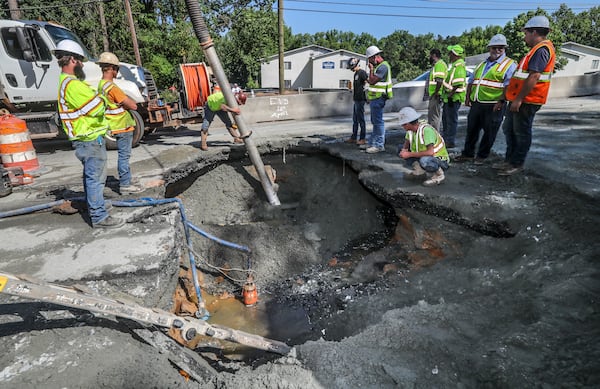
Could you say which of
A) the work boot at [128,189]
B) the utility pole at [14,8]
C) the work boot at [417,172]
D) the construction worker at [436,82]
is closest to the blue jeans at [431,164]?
the work boot at [417,172]

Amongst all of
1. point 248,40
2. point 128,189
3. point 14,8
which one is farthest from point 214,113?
point 248,40

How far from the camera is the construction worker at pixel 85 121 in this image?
3301 millimetres

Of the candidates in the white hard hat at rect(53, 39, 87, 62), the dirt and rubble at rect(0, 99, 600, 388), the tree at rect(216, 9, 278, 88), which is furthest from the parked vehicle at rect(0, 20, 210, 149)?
the tree at rect(216, 9, 278, 88)

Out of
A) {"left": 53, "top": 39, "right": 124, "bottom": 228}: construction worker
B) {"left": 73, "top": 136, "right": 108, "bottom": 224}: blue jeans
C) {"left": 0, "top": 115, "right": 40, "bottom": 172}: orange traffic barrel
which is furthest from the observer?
{"left": 0, "top": 115, "right": 40, "bottom": 172}: orange traffic barrel

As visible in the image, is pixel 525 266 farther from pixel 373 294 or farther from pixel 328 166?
pixel 328 166

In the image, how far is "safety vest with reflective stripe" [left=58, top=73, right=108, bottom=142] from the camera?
330 centimetres

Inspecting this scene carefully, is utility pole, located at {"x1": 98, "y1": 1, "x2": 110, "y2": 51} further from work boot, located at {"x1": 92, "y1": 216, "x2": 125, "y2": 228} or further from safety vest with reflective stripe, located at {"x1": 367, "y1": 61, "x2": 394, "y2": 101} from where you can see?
work boot, located at {"x1": 92, "y1": 216, "x2": 125, "y2": 228}

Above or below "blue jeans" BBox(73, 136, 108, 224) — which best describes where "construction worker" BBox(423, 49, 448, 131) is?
above

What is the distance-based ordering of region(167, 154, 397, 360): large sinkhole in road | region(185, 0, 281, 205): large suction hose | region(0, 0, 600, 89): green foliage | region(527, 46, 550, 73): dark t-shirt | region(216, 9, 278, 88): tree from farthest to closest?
1. region(216, 9, 278, 88): tree
2. region(0, 0, 600, 89): green foliage
3. region(185, 0, 281, 205): large suction hose
4. region(167, 154, 397, 360): large sinkhole in road
5. region(527, 46, 550, 73): dark t-shirt

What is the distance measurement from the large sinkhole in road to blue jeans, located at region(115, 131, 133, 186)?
3.51ft

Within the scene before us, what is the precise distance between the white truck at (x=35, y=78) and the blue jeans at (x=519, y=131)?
7.10 metres

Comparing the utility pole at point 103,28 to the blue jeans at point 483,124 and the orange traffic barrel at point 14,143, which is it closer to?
the orange traffic barrel at point 14,143

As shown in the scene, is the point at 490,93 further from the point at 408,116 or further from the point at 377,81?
the point at 377,81

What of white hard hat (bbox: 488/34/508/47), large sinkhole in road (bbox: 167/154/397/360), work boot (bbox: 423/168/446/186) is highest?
white hard hat (bbox: 488/34/508/47)
